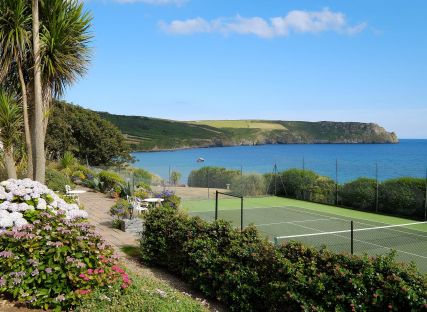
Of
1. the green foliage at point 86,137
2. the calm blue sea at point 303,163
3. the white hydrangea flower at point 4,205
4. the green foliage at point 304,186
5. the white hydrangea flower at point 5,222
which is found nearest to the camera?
the white hydrangea flower at point 5,222

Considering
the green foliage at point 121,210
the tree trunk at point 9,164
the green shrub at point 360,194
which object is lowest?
the green shrub at point 360,194

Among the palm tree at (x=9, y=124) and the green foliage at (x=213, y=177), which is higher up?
the palm tree at (x=9, y=124)

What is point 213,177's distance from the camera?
33625mm

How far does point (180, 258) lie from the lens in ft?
28.6

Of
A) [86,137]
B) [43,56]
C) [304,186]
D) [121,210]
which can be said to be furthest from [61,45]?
[86,137]

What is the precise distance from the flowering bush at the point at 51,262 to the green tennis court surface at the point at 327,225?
5.01 meters

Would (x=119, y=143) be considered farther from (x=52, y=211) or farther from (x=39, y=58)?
(x=52, y=211)

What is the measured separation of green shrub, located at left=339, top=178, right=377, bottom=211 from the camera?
23016mm

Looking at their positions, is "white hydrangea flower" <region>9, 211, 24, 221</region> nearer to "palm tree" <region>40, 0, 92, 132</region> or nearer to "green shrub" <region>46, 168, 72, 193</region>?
"palm tree" <region>40, 0, 92, 132</region>

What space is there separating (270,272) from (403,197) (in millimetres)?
16815

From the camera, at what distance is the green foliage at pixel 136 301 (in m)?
5.55

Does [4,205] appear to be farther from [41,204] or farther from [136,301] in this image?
[136,301]

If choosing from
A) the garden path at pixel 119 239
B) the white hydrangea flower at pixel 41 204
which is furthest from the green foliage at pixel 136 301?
the white hydrangea flower at pixel 41 204

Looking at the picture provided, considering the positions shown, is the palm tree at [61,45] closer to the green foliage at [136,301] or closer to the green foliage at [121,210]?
the green foliage at [121,210]
